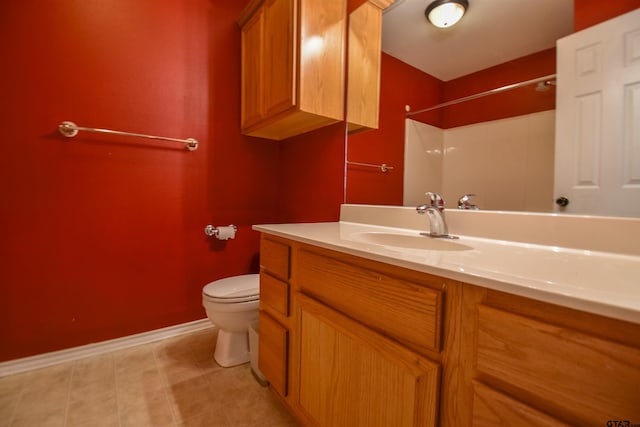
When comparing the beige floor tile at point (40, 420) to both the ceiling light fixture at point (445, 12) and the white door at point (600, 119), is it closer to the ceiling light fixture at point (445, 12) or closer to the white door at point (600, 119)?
the white door at point (600, 119)

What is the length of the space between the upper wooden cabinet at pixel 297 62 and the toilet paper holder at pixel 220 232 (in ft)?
2.41

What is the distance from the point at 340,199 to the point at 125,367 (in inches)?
58.0

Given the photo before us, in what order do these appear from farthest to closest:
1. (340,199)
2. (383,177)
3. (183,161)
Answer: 1. (183,161)
2. (340,199)
3. (383,177)

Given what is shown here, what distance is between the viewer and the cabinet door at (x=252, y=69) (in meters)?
1.68

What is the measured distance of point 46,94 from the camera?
1392mm

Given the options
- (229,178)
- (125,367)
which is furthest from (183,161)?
(125,367)

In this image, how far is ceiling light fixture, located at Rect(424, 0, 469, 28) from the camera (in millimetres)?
1189

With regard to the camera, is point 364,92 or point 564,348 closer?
point 564,348

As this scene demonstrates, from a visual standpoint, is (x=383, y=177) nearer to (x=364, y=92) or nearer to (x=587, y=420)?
(x=364, y=92)

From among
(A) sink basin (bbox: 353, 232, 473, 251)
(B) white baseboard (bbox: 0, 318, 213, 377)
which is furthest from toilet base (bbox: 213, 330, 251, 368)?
(A) sink basin (bbox: 353, 232, 473, 251)

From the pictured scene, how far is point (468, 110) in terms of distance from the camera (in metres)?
1.13

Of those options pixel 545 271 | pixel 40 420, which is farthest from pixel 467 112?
pixel 40 420

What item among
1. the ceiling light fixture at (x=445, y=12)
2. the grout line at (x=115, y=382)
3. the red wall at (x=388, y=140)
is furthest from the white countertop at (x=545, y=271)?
the grout line at (x=115, y=382)

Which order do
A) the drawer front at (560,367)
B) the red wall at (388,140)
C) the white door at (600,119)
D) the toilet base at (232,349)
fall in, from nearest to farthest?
the drawer front at (560,367)
the white door at (600,119)
the red wall at (388,140)
the toilet base at (232,349)
